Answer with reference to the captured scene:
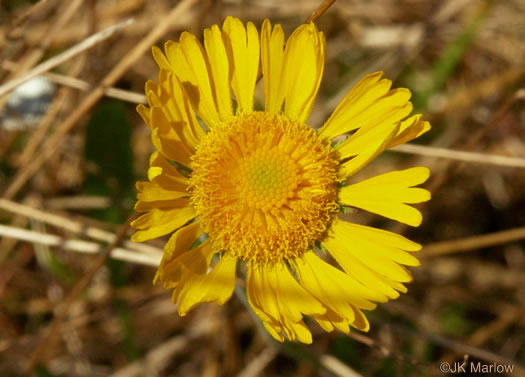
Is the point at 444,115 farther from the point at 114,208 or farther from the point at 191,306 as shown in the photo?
the point at 191,306

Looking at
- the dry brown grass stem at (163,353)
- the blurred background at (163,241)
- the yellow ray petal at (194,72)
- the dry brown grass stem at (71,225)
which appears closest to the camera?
the yellow ray petal at (194,72)

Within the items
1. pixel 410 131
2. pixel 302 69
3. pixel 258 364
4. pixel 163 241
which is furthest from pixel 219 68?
pixel 258 364

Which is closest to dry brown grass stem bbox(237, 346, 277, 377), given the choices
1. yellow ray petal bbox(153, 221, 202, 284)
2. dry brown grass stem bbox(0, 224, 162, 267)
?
dry brown grass stem bbox(0, 224, 162, 267)

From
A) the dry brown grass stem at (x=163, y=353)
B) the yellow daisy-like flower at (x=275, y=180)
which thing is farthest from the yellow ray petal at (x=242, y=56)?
the dry brown grass stem at (x=163, y=353)

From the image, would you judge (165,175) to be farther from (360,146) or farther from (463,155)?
(463,155)

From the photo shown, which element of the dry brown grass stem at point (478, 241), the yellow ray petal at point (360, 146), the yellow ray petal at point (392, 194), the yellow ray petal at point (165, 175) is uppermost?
the yellow ray petal at point (165, 175)

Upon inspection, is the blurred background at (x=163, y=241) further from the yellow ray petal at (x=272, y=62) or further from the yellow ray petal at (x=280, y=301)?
the yellow ray petal at (x=272, y=62)

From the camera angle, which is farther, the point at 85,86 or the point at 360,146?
the point at 85,86
